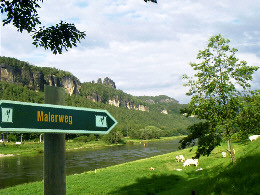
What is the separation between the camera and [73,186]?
2095cm

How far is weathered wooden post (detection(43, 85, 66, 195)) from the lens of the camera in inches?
97.3

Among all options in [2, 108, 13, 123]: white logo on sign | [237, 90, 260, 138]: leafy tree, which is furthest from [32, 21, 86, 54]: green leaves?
[237, 90, 260, 138]: leafy tree

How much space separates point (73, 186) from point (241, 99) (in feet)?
54.1

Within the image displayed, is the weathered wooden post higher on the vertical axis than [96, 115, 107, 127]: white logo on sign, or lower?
lower

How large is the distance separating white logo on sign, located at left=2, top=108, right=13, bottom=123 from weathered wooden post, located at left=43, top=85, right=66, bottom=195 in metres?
0.45

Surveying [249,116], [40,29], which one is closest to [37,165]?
[249,116]

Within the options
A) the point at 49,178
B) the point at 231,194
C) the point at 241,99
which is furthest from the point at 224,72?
the point at 49,178

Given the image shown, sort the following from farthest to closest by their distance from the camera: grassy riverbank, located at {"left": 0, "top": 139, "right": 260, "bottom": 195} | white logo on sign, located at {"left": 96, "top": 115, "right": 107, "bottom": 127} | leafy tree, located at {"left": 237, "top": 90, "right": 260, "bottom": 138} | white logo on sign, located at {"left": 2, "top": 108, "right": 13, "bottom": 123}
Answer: leafy tree, located at {"left": 237, "top": 90, "right": 260, "bottom": 138} < grassy riverbank, located at {"left": 0, "top": 139, "right": 260, "bottom": 195} < white logo on sign, located at {"left": 96, "top": 115, "right": 107, "bottom": 127} < white logo on sign, located at {"left": 2, "top": 108, "right": 13, "bottom": 123}

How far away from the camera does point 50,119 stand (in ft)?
7.81

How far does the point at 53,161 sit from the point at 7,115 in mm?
743

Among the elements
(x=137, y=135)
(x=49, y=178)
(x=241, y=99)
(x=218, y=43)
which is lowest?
(x=137, y=135)

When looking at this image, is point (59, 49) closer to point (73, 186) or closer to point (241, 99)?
point (241, 99)

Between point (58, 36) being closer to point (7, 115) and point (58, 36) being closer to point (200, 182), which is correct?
point (7, 115)

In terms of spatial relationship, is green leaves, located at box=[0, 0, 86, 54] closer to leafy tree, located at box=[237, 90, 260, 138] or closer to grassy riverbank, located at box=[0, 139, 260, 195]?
grassy riverbank, located at box=[0, 139, 260, 195]
